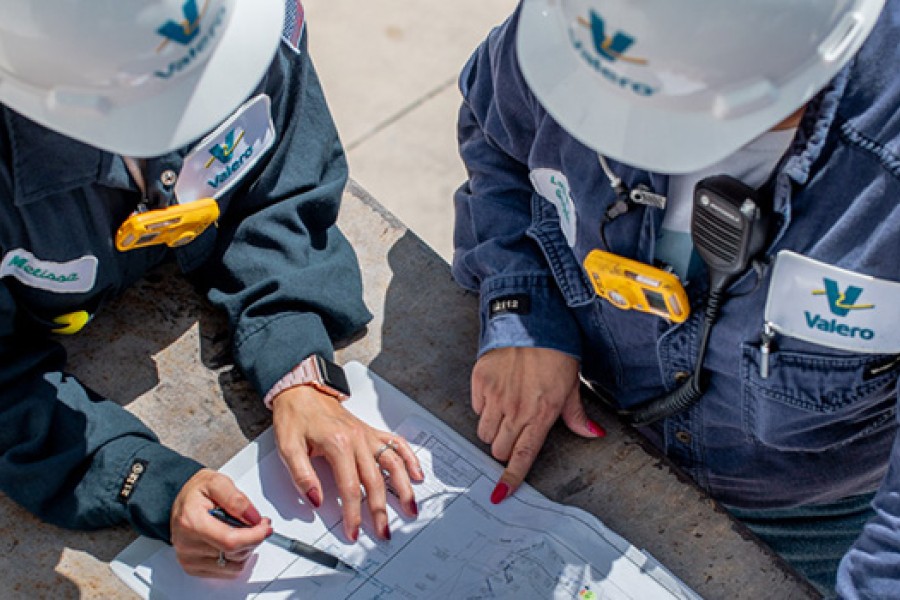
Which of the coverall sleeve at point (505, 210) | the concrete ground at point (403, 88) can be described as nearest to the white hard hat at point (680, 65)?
the coverall sleeve at point (505, 210)

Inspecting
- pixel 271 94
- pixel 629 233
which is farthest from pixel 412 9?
pixel 629 233

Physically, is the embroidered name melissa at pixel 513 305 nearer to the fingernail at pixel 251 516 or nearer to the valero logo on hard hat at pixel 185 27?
the fingernail at pixel 251 516

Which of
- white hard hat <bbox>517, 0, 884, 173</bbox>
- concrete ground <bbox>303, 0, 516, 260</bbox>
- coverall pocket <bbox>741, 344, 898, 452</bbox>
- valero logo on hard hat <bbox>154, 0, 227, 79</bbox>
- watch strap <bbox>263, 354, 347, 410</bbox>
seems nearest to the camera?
white hard hat <bbox>517, 0, 884, 173</bbox>

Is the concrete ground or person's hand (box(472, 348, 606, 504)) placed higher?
person's hand (box(472, 348, 606, 504))

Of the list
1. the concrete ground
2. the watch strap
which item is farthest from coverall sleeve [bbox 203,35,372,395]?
the concrete ground

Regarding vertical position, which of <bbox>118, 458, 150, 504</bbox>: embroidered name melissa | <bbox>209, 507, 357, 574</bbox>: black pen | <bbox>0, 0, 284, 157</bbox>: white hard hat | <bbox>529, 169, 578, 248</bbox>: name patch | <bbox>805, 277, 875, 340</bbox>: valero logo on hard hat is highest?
<bbox>0, 0, 284, 157</bbox>: white hard hat

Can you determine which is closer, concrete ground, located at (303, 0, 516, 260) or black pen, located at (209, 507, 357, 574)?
black pen, located at (209, 507, 357, 574)

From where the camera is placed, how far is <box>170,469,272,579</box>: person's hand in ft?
4.26

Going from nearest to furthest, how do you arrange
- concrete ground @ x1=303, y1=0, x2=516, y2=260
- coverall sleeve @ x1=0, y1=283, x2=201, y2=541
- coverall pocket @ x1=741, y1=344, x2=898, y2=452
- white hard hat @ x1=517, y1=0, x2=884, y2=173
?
1. white hard hat @ x1=517, y1=0, x2=884, y2=173
2. coverall pocket @ x1=741, y1=344, x2=898, y2=452
3. coverall sleeve @ x1=0, y1=283, x2=201, y2=541
4. concrete ground @ x1=303, y1=0, x2=516, y2=260

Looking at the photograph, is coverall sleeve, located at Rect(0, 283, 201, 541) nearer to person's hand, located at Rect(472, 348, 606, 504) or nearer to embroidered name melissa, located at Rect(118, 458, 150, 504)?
embroidered name melissa, located at Rect(118, 458, 150, 504)

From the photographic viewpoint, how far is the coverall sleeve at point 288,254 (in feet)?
4.90

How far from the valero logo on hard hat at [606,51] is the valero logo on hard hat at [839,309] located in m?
A: 0.30

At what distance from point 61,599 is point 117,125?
0.58 metres

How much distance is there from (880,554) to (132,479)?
0.87m
